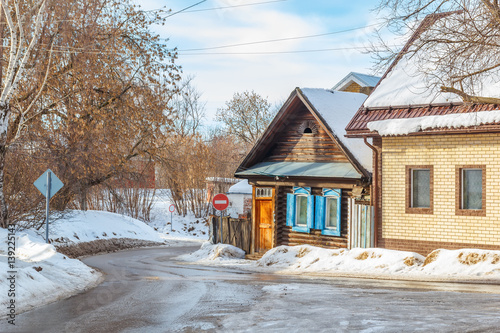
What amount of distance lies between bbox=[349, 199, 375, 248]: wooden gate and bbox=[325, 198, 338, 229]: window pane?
1768 mm

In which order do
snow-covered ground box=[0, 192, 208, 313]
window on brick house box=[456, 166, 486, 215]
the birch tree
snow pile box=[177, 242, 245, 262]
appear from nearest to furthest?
snow-covered ground box=[0, 192, 208, 313]
window on brick house box=[456, 166, 486, 215]
the birch tree
snow pile box=[177, 242, 245, 262]

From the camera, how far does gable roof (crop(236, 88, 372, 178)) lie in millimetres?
21719

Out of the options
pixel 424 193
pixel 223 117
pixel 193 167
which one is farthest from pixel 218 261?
pixel 223 117

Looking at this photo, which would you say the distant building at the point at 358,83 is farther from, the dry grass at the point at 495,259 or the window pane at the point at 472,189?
the dry grass at the point at 495,259

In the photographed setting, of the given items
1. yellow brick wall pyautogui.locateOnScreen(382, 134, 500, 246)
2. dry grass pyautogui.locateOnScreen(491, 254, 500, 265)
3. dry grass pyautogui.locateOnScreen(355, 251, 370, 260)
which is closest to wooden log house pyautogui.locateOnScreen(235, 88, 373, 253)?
yellow brick wall pyautogui.locateOnScreen(382, 134, 500, 246)

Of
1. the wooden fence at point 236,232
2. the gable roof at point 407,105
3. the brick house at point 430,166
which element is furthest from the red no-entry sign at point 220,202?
the gable roof at point 407,105

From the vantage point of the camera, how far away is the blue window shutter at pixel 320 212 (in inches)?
898

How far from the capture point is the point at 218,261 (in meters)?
23.6

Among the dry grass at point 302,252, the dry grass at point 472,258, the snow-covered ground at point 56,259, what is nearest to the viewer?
the snow-covered ground at point 56,259

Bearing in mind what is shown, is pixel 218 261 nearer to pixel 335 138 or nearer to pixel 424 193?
pixel 335 138

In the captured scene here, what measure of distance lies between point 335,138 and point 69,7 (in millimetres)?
11894

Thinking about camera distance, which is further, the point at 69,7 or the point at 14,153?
the point at 69,7

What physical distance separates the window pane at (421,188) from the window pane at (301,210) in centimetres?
550

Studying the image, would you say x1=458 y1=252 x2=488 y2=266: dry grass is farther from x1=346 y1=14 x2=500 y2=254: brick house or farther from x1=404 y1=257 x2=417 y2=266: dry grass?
x1=346 y1=14 x2=500 y2=254: brick house
